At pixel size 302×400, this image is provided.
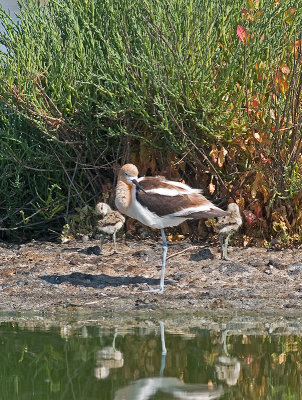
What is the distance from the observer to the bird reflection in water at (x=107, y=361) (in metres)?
5.01

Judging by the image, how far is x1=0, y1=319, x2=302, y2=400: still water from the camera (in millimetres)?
4670

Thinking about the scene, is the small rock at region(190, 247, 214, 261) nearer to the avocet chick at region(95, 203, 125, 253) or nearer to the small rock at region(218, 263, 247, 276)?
the small rock at region(218, 263, 247, 276)

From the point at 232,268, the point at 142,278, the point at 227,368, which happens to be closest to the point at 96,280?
the point at 142,278

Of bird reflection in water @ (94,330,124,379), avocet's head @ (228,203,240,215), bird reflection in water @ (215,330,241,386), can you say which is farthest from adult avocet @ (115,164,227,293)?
bird reflection in water @ (215,330,241,386)

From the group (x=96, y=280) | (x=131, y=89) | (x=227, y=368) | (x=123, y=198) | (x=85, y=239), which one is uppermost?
(x=131, y=89)

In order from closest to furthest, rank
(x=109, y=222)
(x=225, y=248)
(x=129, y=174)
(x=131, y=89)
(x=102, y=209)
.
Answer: (x=129, y=174), (x=225, y=248), (x=131, y=89), (x=109, y=222), (x=102, y=209)

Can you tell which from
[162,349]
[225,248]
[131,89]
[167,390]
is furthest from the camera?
[131,89]

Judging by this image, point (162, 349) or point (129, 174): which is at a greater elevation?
point (129, 174)

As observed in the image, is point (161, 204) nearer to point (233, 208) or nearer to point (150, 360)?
point (233, 208)

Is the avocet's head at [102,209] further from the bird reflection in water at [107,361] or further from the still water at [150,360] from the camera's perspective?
the bird reflection in water at [107,361]

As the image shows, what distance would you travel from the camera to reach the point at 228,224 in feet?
25.9

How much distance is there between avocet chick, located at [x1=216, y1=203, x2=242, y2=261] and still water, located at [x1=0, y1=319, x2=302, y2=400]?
1.63m

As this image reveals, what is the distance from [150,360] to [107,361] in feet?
0.94

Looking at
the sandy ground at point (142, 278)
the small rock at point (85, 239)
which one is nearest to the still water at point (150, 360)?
the sandy ground at point (142, 278)
